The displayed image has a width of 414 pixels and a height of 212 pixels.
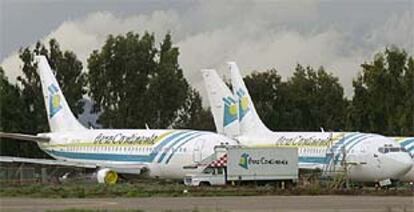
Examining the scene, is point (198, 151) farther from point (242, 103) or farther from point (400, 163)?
point (242, 103)

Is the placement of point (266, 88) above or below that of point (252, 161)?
above

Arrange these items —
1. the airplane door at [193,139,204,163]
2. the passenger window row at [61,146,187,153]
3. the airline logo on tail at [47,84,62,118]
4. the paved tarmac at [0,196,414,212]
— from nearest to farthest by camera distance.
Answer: the paved tarmac at [0,196,414,212] → the airplane door at [193,139,204,163] → the passenger window row at [61,146,187,153] → the airline logo on tail at [47,84,62,118]

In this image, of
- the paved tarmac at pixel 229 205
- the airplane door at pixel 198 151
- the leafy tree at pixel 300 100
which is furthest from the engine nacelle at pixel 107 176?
the leafy tree at pixel 300 100

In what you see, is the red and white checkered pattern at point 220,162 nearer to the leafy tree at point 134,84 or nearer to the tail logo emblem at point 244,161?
the tail logo emblem at point 244,161

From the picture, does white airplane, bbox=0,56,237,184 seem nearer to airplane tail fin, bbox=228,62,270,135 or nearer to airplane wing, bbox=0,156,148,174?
airplane wing, bbox=0,156,148,174

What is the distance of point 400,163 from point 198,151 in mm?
11681

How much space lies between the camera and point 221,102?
77.1m

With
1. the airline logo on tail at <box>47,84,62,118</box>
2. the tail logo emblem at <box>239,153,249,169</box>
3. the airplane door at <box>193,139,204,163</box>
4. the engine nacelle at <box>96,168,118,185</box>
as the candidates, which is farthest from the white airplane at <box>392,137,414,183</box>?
the airline logo on tail at <box>47,84,62,118</box>

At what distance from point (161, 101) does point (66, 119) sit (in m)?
23.9

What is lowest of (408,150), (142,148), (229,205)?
(229,205)

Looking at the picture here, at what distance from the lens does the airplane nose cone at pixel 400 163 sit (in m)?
57.1

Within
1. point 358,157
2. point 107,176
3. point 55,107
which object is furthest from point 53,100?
point 358,157

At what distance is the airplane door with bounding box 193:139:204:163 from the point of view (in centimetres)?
6097

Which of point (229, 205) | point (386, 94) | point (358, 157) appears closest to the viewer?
point (229, 205)
